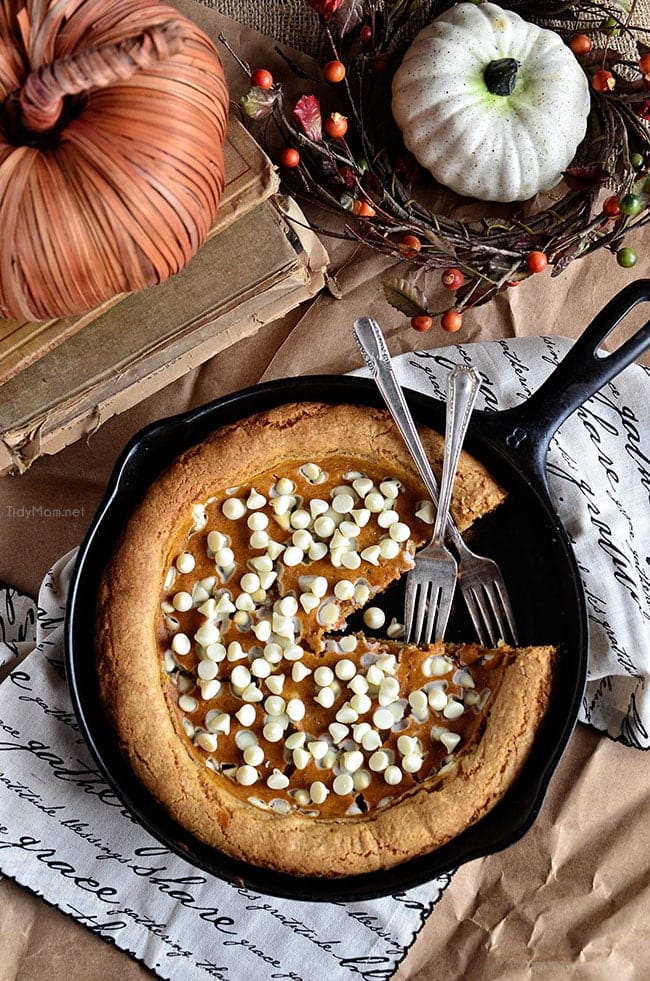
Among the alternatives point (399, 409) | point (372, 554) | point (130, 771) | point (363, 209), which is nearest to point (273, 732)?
point (130, 771)

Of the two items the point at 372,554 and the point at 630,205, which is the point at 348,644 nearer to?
the point at 372,554

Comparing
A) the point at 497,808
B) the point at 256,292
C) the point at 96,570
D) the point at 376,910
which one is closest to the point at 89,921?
the point at 376,910

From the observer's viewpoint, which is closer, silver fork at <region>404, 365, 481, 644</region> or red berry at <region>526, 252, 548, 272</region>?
silver fork at <region>404, 365, 481, 644</region>

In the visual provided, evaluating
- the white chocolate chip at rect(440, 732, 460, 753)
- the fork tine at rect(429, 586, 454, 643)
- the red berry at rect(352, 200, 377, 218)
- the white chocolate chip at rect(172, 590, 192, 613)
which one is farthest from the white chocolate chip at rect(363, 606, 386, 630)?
the red berry at rect(352, 200, 377, 218)

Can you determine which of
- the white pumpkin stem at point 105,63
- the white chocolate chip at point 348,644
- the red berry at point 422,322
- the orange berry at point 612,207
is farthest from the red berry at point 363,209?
the white chocolate chip at point 348,644

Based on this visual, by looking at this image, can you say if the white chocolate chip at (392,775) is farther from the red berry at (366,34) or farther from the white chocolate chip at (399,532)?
the red berry at (366,34)

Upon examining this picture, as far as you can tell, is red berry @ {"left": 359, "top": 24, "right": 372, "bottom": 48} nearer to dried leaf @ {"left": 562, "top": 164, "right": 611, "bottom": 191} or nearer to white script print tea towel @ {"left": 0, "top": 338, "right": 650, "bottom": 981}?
dried leaf @ {"left": 562, "top": 164, "right": 611, "bottom": 191}

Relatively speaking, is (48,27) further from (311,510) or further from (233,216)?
(311,510)
